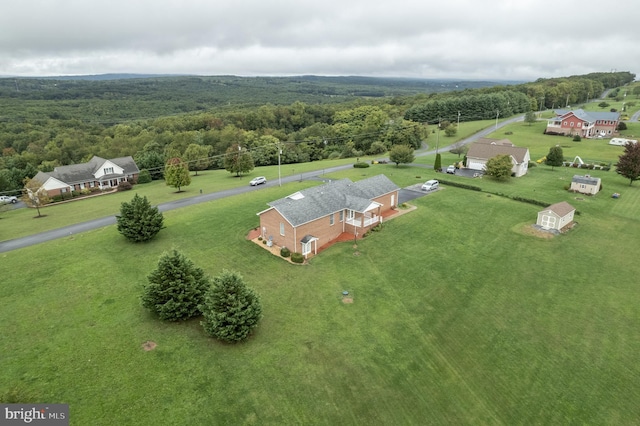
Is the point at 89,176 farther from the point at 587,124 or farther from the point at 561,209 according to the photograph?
the point at 587,124

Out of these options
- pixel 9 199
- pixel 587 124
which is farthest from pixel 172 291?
pixel 587 124

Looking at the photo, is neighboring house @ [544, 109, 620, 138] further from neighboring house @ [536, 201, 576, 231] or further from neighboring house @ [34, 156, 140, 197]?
neighboring house @ [34, 156, 140, 197]

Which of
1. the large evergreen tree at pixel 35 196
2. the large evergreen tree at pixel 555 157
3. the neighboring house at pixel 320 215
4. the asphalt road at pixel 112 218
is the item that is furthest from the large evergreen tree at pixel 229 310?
the large evergreen tree at pixel 555 157

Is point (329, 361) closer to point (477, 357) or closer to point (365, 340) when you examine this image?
point (365, 340)

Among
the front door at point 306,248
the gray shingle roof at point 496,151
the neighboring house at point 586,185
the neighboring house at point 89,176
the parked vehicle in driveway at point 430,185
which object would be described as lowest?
the neighboring house at point 89,176

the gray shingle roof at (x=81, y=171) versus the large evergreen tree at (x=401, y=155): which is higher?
the large evergreen tree at (x=401, y=155)

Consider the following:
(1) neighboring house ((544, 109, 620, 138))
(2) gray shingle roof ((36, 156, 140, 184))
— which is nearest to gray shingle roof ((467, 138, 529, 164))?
(1) neighboring house ((544, 109, 620, 138))

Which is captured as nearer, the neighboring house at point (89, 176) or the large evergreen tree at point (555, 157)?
the neighboring house at point (89, 176)

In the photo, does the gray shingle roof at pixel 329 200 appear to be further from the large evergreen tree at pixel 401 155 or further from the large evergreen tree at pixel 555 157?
the large evergreen tree at pixel 555 157
